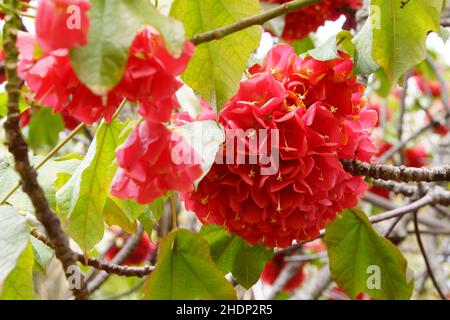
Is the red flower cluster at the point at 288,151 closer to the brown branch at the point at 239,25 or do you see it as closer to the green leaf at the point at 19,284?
the brown branch at the point at 239,25

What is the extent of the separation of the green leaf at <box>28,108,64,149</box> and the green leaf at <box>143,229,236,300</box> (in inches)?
28.1

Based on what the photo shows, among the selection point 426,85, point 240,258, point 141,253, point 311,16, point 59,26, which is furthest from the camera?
point 426,85

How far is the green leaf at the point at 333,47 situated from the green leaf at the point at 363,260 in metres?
0.34

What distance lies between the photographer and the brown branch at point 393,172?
3.50ft

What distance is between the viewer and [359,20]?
160 centimetres

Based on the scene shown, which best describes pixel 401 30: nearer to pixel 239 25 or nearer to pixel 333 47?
pixel 333 47

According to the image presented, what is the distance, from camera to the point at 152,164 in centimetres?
70

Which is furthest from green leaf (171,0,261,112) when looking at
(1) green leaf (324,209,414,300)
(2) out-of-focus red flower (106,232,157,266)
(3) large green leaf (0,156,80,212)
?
(2) out-of-focus red flower (106,232,157,266)

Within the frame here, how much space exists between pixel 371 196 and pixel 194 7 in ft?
5.47

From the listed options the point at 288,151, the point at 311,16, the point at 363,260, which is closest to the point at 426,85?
the point at 311,16

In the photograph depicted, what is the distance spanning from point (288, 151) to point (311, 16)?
3.17 ft

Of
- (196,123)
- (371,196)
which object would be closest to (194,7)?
(196,123)

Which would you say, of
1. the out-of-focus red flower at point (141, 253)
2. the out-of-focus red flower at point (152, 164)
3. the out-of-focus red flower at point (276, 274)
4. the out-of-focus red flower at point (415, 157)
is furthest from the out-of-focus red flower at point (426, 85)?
the out-of-focus red flower at point (152, 164)
